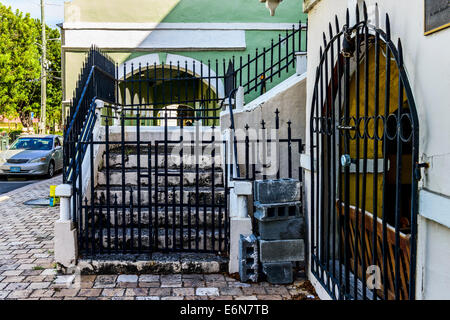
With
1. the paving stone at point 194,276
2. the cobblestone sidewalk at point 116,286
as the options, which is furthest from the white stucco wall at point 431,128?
the paving stone at point 194,276

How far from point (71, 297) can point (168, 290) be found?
3.14 ft

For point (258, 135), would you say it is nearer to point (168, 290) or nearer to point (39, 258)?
point (168, 290)

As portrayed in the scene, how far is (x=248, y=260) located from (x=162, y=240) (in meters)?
1.22

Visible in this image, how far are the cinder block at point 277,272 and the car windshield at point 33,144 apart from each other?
13170mm

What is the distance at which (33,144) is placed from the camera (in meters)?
15.8

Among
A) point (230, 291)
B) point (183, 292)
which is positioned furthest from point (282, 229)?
point (183, 292)

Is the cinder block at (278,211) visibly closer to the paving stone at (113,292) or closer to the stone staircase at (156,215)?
the stone staircase at (156,215)

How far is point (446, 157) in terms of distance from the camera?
2.28m

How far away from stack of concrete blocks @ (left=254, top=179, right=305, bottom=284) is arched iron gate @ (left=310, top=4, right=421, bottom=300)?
22 centimetres

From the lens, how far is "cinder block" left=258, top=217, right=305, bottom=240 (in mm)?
4578

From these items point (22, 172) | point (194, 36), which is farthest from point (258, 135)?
point (22, 172)

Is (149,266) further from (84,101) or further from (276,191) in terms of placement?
(84,101)

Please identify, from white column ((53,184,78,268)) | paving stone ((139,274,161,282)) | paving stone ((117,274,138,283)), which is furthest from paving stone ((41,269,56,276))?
paving stone ((139,274,161,282))
